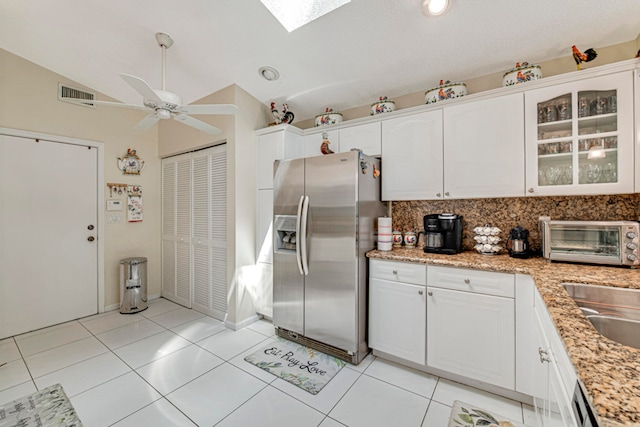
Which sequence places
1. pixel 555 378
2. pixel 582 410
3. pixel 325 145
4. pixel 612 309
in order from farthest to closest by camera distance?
pixel 325 145 → pixel 612 309 → pixel 555 378 → pixel 582 410

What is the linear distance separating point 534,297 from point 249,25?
2872 mm

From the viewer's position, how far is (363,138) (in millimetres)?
2625

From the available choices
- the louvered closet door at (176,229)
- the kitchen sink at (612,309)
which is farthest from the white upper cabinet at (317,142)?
the kitchen sink at (612,309)

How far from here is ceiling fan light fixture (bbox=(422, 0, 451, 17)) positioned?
69.3 inches

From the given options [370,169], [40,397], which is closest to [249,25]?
[370,169]

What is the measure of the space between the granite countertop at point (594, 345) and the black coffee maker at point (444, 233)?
0.37m

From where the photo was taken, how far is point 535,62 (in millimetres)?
2111

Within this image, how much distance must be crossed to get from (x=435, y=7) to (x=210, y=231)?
3110mm

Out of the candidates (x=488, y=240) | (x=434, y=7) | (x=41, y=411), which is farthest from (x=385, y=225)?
(x=41, y=411)

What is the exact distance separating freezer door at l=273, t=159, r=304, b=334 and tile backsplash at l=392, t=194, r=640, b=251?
1062mm

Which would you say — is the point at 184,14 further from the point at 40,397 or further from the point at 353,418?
the point at 353,418

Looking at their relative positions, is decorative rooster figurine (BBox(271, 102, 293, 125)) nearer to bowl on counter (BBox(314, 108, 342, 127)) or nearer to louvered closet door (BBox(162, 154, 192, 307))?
bowl on counter (BBox(314, 108, 342, 127))

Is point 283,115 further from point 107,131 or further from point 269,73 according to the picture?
point 107,131

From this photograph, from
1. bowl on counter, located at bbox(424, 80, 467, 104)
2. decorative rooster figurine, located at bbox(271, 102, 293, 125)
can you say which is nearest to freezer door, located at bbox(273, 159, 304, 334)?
decorative rooster figurine, located at bbox(271, 102, 293, 125)
